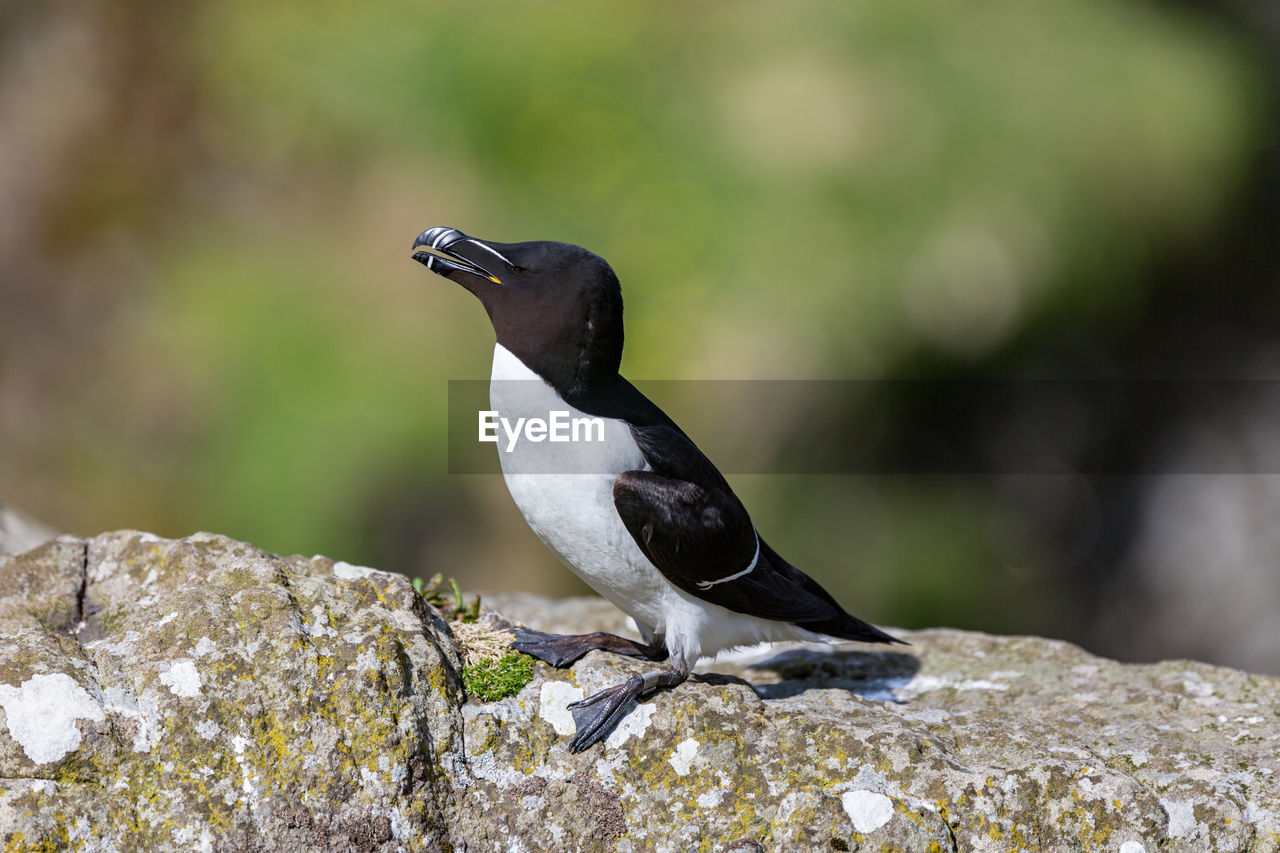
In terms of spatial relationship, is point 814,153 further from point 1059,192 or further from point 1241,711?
A: point 1241,711

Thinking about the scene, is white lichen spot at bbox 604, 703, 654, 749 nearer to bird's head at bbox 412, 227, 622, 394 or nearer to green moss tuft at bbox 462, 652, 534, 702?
green moss tuft at bbox 462, 652, 534, 702

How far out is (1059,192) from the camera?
10.1 meters

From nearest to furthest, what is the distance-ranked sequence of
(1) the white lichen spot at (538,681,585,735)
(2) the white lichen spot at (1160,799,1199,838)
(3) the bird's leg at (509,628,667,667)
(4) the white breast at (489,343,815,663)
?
(2) the white lichen spot at (1160,799,1199,838) < (1) the white lichen spot at (538,681,585,735) < (4) the white breast at (489,343,815,663) < (3) the bird's leg at (509,628,667,667)

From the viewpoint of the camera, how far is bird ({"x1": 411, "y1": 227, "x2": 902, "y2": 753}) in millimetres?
4059

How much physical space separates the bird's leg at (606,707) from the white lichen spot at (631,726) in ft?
0.07

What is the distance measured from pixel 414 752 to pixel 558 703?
594mm

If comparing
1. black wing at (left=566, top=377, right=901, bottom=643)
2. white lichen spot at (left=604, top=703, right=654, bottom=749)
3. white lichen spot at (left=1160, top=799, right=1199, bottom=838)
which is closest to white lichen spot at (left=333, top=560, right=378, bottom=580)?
black wing at (left=566, top=377, right=901, bottom=643)

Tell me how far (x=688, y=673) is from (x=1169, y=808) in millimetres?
1744

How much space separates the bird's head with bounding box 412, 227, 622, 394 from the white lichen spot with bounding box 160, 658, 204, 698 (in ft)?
5.19

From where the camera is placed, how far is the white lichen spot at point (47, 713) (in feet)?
10.5

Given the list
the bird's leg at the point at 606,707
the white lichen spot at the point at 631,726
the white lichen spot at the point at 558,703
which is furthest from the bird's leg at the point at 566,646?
the white lichen spot at the point at 631,726

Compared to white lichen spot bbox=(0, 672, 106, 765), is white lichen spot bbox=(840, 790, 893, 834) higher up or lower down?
lower down

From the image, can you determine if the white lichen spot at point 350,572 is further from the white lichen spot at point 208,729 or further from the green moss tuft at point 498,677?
the white lichen spot at point 208,729

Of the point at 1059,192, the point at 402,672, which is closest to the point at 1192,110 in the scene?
the point at 1059,192
